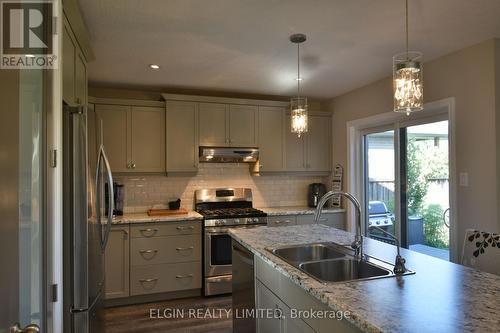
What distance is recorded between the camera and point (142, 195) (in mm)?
4160

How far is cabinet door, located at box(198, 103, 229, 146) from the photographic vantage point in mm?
4105

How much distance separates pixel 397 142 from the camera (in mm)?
3701

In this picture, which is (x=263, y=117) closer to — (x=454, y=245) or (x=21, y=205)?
(x=454, y=245)

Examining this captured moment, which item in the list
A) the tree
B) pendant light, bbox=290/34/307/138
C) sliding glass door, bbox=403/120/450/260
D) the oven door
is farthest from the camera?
the oven door

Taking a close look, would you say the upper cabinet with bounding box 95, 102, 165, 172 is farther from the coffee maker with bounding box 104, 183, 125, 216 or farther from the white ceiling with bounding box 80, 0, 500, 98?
the white ceiling with bounding box 80, 0, 500, 98

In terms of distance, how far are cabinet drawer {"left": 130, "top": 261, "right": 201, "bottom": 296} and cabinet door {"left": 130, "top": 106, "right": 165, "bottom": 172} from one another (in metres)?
1.15

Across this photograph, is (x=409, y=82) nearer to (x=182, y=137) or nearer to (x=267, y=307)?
(x=267, y=307)

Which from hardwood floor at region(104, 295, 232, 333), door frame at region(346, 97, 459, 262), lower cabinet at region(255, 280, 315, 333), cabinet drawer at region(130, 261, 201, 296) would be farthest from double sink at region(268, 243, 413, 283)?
cabinet drawer at region(130, 261, 201, 296)

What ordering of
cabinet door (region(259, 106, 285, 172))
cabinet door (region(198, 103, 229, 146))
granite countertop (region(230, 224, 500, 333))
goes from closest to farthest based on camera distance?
granite countertop (region(230, 224, 500, 333))
cabinet door (region(198, 103, 229, 146))
cabinet door (region(259, 106, 285, 172))

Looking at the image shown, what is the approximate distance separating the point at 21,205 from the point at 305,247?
1558mm

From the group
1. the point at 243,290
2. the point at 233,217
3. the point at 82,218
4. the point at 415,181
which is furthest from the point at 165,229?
the point at 415,181

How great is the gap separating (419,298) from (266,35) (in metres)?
2.04

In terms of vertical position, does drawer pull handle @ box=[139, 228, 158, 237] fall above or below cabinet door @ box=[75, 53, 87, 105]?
below

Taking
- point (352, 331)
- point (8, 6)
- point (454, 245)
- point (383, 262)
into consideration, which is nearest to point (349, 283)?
point (352, 331)
